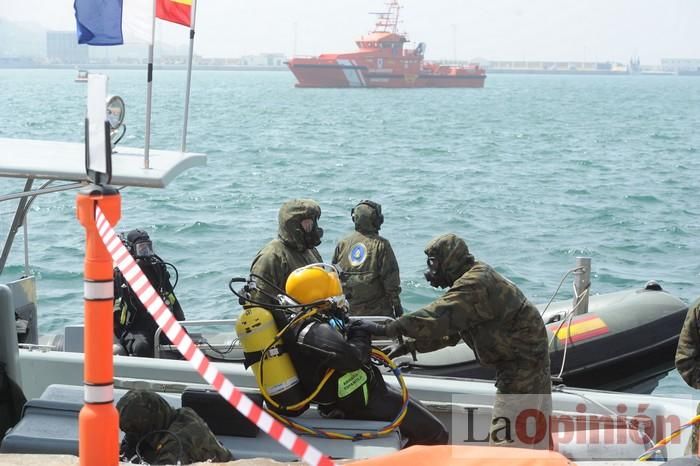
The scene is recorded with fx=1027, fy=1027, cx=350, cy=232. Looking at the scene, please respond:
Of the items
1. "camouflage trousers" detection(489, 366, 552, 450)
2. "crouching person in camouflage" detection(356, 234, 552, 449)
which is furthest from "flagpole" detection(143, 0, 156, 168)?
"camouflage trousers" detection(489, 366, 552, 450)

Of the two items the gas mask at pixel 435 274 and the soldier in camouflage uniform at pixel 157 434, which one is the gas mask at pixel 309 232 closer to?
the gas mask at pixel 435 274

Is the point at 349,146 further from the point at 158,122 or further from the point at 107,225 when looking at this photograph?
the point at 107,225

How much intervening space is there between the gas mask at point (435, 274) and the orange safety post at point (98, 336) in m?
2.21

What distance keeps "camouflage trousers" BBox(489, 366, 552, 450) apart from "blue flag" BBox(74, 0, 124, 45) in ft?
7.93

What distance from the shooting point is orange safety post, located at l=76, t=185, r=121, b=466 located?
2.86 meters

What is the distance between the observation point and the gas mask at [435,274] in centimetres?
491

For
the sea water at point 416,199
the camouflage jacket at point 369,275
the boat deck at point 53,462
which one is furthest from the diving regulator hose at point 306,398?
the camouflage jacket at point 369,275

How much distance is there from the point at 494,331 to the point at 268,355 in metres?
1.10

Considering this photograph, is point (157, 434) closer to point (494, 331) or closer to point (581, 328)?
point (494, 331)

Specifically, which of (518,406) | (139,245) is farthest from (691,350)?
(139,245)

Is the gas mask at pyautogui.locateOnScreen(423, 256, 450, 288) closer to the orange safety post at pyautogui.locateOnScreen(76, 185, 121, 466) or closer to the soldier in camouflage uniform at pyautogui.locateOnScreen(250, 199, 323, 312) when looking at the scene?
the soldier in camouflage uniform at pyautogui.locateOnScreen(250, 199, 323, 312)

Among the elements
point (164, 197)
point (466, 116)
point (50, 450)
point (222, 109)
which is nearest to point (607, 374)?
point (50, 450)

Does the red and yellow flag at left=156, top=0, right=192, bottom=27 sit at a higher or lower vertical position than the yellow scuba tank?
higher

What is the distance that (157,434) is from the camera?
3.88 metres
